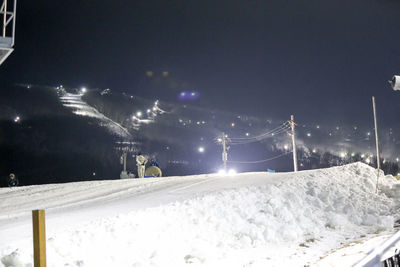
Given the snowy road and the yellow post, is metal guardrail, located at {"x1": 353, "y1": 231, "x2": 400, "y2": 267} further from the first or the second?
the snowy road

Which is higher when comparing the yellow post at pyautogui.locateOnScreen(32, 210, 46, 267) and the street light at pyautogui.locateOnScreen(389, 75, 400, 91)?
the street light at pyautogui.locateOnScreen(389, 75, 400, 91)

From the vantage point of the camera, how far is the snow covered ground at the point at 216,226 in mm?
6906

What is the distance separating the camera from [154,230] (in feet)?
26.3

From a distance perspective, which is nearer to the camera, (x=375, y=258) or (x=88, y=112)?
(x=375, y=258)

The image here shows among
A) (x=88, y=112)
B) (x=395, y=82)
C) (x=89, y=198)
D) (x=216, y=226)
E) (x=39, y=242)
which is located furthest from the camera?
(x=88, y=112)

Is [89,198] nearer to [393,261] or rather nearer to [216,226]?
[216,226]

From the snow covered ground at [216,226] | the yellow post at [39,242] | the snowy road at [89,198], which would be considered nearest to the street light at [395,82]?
the snow covered ground at [216,226]

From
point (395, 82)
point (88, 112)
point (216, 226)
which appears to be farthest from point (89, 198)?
point (88, 112)

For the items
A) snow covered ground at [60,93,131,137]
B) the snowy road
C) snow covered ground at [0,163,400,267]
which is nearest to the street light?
snow covered ground at [0,163,400,267]

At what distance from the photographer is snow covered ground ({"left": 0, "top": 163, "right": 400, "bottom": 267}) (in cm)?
691

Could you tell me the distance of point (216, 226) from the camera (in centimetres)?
875

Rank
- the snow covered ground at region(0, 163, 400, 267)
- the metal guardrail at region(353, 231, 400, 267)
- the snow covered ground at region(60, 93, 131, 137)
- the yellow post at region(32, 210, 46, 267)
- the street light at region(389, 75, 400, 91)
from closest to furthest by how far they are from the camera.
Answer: the metal guardrail at region(353, 231, 400, 267) → the yellow post at region(32, 210, 46, 267) → the snow covered ground at region(0, 163, 400, 267) → the street light at region(389, 75, 400, 91) → the snow covered ground at region(60, 93, 131, 137)

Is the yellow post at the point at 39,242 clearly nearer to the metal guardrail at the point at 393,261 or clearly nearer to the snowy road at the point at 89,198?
the snowy road at the point at 89,198

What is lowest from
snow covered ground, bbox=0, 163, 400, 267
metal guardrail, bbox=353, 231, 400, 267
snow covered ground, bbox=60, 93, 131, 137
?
snow covered ground, bbox=0, 163, 400, 267
